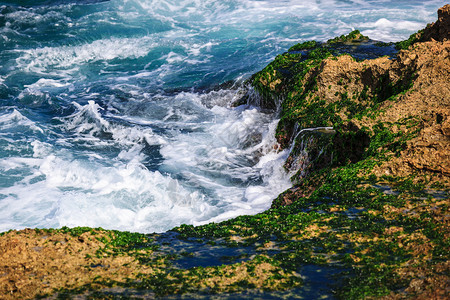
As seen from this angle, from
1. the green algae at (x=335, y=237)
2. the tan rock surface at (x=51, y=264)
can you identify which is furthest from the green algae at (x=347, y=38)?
the tan rock surface at (x=51, y=264)

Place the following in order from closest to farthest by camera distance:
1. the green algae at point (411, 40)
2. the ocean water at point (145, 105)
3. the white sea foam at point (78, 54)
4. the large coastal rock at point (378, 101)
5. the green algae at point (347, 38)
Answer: the large coastal rock at point (378, 101)
the ocean water at point (145, 105)
the green algae at point (411, 40)
the green algae at point (347, 38)
the white sea foam at point (78, 54)

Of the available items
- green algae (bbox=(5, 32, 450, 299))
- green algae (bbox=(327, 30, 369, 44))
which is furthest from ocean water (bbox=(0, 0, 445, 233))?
green algae (bbox=(327, 30, 369, 44))

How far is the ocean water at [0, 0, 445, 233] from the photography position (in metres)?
8.92

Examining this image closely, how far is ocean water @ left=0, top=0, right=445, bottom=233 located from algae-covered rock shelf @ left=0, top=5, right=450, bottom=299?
7.73ft

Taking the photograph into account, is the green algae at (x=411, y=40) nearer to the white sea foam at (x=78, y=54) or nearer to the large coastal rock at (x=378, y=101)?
the large coastal rock at (x=378, y=101)

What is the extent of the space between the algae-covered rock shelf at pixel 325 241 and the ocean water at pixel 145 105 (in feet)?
7.73

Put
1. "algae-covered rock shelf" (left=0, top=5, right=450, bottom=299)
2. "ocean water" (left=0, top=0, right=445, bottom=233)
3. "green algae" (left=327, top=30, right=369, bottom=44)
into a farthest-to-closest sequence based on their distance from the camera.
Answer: "green algae" (left=327, top=30, right=369, bottom=44), "ocean water" (left=0, top=0, right=445, bottom=233), "algae-covered rock shelf" (left=0, top=5, right=450, bottom=299)

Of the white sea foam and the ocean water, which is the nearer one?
the ocean water

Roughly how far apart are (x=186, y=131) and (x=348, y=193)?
7578mm

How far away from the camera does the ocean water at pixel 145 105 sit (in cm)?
892

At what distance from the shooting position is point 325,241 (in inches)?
178

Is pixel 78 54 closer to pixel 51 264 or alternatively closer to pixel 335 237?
pixel 51 264

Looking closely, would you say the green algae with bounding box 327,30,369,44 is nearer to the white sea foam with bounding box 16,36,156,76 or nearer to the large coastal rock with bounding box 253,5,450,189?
the large coastal rock with bounding box 253,5,450,189

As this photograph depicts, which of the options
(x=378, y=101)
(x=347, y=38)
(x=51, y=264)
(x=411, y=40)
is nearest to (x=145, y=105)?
(x=347, y=38)
